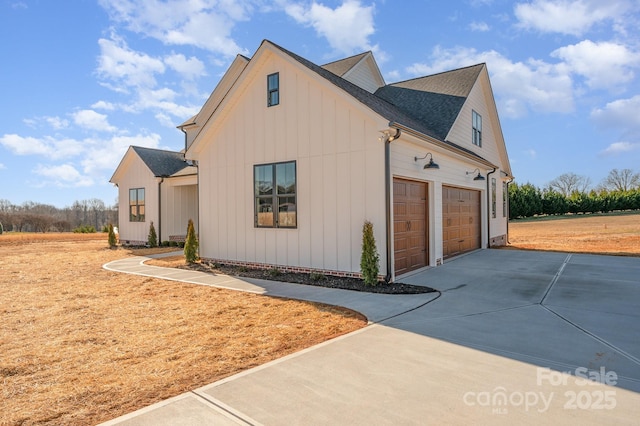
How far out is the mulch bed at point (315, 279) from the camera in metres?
7.31

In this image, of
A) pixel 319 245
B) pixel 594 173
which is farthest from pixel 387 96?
pixel 594 173

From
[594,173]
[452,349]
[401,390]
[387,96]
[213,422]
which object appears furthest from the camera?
[594,173]

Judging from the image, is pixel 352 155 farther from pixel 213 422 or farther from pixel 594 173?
pixel 594 173

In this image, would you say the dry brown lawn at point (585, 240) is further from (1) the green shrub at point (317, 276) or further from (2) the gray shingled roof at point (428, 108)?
(1) the green shrub at point (317, 276)

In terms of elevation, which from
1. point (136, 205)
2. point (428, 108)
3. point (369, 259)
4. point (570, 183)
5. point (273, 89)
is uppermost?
point (570, 183)

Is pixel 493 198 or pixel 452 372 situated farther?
pixel 493 198

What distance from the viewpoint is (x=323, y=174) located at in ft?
28.7

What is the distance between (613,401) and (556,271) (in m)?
7.38

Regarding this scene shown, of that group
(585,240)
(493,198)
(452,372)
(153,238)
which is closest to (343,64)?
(493,198)

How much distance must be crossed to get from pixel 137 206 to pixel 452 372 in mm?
18412

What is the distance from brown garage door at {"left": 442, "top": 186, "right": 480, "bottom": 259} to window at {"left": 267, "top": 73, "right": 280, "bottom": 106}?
5847 millimetres

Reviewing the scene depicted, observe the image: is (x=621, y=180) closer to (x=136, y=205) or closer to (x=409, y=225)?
(x=409, y=225)

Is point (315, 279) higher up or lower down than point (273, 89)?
lower down

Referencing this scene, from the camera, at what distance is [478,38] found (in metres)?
12.2
